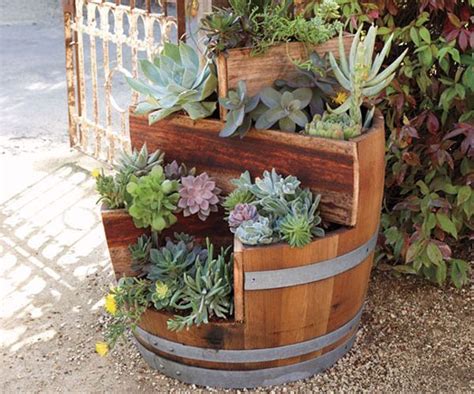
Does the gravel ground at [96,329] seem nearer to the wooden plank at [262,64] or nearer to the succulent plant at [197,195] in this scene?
the succulent plant at [197,195]

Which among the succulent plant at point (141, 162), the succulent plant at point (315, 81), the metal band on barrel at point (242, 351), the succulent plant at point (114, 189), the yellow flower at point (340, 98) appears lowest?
the metal band on barrel at point (242, 351)

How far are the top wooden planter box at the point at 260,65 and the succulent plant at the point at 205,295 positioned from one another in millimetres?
524

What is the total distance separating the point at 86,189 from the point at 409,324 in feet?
7.20

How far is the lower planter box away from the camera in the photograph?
7.75 feet

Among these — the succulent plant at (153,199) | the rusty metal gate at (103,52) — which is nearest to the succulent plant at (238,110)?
the succulent plant at (153,199)

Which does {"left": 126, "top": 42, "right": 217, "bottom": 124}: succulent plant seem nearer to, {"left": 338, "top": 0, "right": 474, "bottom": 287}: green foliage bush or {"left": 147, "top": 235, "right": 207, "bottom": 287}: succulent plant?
{"left": 147, "top": 235, "right": 207, "bottom": 287}: succulent plant

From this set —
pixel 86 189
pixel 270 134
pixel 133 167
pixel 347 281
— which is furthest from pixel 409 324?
pixel 86 189

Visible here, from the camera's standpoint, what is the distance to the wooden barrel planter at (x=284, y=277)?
2.14 m

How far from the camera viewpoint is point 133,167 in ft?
7.95

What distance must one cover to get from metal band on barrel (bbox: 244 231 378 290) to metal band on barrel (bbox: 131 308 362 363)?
0.88ft

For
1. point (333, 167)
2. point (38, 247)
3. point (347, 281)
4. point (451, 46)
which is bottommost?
point (38, 247)

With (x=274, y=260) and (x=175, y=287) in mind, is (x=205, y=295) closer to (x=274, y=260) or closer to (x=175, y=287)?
(x=175, y=287)

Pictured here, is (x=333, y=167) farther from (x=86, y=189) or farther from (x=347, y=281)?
(x=86, y=189)

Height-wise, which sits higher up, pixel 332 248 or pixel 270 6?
pixel 270 6
